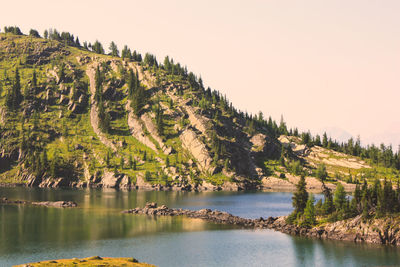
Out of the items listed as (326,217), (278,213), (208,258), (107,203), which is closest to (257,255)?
(208,258)

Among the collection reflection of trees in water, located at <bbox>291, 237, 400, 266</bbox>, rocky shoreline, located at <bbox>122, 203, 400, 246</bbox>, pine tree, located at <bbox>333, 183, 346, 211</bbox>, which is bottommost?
reflection of trees in water, located at <bbox>291, 237, 400, 266</bbox>

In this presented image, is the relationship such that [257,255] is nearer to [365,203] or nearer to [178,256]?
[178,256]

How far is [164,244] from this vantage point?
113 metres

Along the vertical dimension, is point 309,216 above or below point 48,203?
below

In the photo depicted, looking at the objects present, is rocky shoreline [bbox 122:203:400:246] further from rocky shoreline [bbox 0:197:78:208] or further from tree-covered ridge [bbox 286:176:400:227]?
rocky shoreline [bbox 0:197:78:208]

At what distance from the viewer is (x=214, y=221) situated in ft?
498

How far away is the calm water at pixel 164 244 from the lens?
98.4 metres

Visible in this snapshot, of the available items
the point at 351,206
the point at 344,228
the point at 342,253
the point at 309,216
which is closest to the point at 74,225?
the point at 309,216

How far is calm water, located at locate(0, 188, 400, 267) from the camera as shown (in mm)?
98375

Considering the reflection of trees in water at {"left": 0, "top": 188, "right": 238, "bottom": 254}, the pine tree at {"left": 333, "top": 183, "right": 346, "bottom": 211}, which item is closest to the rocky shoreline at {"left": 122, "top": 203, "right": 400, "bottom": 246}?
the pine tree at {"left": 333, "top": 183, "right": 346, "bottom": 211}

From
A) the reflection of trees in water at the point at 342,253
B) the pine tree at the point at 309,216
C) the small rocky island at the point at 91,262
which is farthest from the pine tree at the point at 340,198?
the small rocky island at the point at 91,262

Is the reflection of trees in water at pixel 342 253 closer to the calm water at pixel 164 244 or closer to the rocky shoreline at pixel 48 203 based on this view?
the calm water at pixel 164 244

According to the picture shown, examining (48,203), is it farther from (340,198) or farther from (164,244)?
(340,198)

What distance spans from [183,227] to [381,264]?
65.3 meters
